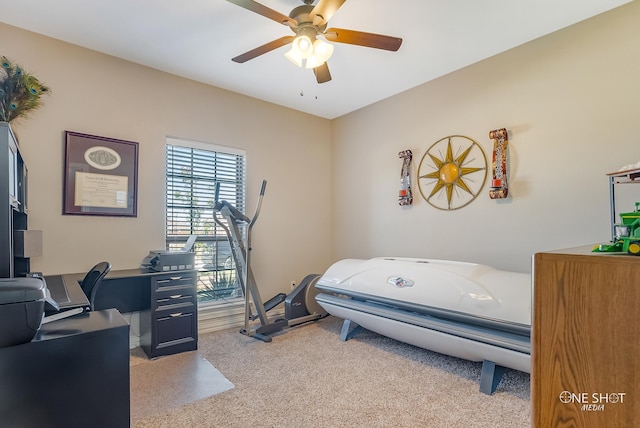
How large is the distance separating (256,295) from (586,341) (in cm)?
323

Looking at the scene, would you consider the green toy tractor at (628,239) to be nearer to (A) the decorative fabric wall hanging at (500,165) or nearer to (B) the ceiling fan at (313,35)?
(B) the ceiling fan at (313,35)

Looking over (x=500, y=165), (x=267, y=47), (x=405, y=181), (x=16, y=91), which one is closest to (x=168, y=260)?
(x=16, y=91)

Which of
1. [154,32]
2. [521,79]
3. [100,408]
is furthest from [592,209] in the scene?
[154,32]

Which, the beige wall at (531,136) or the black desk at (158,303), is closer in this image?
the beige wall at (531,136)

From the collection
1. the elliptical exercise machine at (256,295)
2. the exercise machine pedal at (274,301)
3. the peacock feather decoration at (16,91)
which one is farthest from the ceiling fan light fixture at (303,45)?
the exercise machine pedal at (274,301)

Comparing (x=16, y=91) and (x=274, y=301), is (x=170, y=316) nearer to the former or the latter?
(x=274, y=301)

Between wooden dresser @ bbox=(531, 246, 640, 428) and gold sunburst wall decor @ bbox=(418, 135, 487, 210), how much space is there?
2.84 m

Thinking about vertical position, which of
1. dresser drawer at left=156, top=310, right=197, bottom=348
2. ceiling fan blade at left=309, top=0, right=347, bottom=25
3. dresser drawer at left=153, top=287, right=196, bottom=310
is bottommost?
dresser drawer at left=156, top=310, right=197, bottom=348

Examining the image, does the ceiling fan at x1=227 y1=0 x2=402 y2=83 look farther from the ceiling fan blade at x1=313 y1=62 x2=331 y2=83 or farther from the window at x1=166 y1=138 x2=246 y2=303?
the window at x1=166 y1=138 x2=246 y2=303

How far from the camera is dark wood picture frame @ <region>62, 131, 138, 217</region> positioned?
3.04 meters

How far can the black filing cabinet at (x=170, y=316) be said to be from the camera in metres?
3.05

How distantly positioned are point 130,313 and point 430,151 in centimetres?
369

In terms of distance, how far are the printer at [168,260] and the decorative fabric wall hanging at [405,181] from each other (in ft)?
8.24

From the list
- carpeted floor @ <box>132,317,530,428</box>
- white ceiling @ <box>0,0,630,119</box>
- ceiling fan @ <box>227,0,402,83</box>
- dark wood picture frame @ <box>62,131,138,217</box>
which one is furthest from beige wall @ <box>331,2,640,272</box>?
dark wood picture frame @ <box>62,131,138,217</box>
